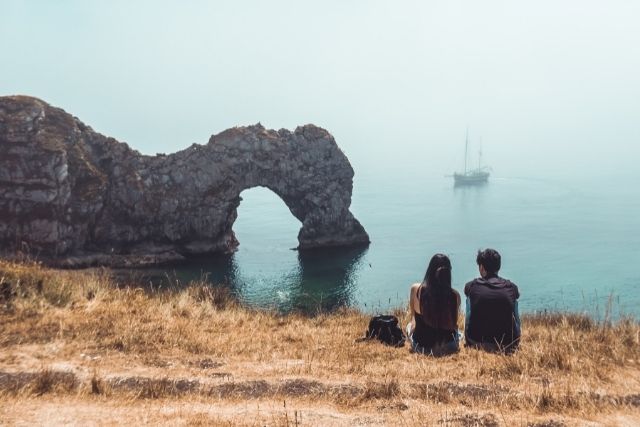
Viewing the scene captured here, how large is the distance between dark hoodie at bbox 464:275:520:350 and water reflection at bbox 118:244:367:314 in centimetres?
4000

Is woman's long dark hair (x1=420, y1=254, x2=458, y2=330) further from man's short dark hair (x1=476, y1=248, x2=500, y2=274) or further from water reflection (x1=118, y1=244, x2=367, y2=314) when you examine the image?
water reflection (x1=118, y1=244, x2=367, y2=314)

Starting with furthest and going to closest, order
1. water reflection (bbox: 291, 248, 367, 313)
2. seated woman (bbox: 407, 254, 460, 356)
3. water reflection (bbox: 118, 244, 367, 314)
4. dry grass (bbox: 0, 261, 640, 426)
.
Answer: water reflection (bbox: 118, 244, 367, 314), water reflection (bbox: 291, 248, 367, 313), seated woman (bbox: 407, 254, 460, 356), dry grass (bbox: 0, 261, 640, 426)

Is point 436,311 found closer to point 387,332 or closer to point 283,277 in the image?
point 387,332

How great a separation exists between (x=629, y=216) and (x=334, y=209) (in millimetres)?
83546

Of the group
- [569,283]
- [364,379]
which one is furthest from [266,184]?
[364,379]

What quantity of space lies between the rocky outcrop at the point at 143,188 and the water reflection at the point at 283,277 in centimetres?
650

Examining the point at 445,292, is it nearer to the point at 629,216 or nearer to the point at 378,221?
the point at 378,221

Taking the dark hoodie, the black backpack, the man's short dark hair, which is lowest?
the black backpack

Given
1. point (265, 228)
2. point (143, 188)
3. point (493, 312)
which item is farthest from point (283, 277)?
point (493, 312)

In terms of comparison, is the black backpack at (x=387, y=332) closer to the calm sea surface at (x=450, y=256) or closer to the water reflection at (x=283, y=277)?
the calm sea surface at (x=450, y=256)

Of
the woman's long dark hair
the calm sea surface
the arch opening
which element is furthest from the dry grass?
the arch opening

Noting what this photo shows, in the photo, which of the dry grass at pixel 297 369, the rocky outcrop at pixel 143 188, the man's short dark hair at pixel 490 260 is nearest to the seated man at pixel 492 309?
the man's short dark hair at pixel 490 260

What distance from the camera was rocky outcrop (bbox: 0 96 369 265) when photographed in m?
66.1

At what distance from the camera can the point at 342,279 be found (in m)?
65.7
